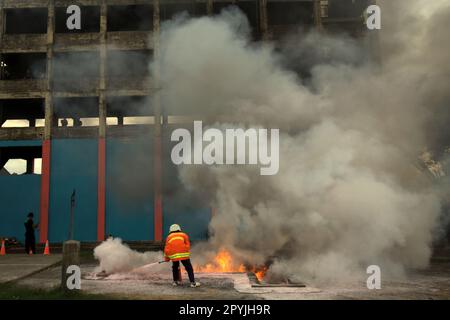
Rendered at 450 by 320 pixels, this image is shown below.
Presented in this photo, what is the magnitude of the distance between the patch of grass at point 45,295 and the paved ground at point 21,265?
127 centimetres

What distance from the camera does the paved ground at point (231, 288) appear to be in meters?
6.27

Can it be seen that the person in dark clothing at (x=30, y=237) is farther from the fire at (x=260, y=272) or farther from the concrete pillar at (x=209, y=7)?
the concrete pillar at (x=209, y=7)

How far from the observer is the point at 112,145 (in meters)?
16.8

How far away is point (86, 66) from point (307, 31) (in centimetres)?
985

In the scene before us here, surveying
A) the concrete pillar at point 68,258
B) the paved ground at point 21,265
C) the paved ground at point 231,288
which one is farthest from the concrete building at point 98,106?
the concrete pillar at point 68,258

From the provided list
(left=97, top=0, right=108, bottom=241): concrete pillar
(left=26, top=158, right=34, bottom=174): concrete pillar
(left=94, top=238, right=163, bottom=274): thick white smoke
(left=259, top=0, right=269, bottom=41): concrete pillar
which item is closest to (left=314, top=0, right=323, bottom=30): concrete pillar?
(left=259, top=0, right=269, bottom=41): concrete pillar

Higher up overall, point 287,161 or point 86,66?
point 86,66

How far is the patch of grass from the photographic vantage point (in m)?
6.29

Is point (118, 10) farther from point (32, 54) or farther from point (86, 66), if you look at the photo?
point (32, 54)

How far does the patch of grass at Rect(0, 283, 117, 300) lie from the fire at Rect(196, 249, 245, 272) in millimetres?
3080

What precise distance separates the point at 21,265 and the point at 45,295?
430 centimetres

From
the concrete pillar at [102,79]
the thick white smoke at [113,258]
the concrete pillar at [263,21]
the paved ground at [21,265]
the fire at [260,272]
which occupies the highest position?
the concrete pillar at [263,21]
